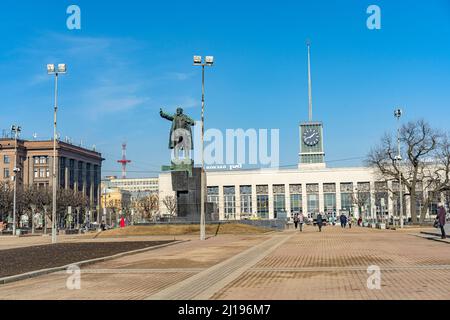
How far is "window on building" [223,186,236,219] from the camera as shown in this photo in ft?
430

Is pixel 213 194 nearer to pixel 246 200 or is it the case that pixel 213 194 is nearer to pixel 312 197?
pixel 246 200

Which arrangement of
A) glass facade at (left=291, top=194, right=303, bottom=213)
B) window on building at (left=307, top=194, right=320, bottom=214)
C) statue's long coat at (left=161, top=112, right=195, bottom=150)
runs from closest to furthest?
statue's long coat at (left=161, top=112, right=195, bottom=150)
window on building at (left=307, top=194, right=320, bottom=214)
glass facade at (left=291, top=194, right=303, bottom=213)

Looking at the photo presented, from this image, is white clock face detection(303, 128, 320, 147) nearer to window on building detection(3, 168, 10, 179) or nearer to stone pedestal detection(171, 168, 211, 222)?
window on building detection(3, 168, 10, 179)

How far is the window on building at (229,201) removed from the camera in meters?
131

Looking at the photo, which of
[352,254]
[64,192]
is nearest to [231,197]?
[64,192]

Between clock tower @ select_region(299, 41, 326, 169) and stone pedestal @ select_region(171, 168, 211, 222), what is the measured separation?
3530 inches

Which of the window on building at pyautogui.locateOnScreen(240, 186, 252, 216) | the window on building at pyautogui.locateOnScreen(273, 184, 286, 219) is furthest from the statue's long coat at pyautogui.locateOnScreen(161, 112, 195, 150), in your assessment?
the window on building at pyautogui.locateOnScreen(273, 184, 286, 219)

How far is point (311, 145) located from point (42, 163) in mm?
65725

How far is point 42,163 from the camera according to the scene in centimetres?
12925

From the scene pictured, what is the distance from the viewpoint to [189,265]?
58.6ft

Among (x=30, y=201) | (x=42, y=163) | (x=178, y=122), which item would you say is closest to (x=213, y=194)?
(x=42, y=163)

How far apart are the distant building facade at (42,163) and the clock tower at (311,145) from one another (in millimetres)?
52376
